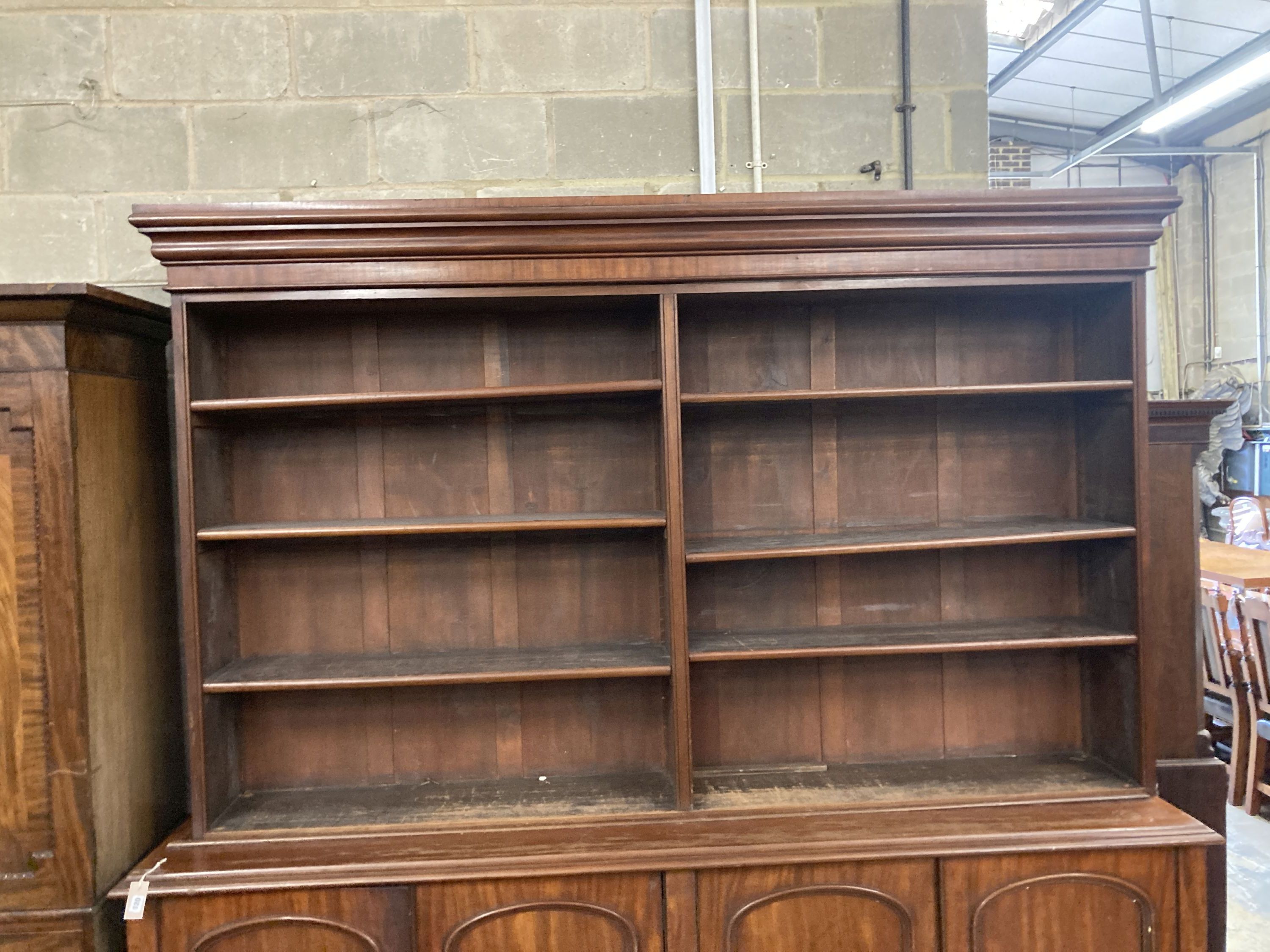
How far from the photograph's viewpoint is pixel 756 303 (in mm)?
2105

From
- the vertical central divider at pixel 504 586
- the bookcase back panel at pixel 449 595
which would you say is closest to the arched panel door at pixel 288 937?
the vertical central divider at pixel 504 586

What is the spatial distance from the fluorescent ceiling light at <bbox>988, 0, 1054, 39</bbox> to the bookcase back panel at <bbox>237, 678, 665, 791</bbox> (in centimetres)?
539

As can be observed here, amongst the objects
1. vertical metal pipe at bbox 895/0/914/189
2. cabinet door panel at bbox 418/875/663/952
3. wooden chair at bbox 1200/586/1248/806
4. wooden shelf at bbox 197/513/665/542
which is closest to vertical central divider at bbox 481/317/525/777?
wooden shelf at bbox 197/513/665/542

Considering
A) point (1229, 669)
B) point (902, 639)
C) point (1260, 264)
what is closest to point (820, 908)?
point (902, 639)

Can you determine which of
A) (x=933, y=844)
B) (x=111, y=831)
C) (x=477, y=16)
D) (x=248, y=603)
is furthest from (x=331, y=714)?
(x=477, y=16)

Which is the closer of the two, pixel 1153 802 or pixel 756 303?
pixel 1153 802

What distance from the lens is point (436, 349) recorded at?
6.93 ft

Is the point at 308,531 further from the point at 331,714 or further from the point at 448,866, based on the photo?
the point at 448,866

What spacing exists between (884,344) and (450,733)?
1.52 meters

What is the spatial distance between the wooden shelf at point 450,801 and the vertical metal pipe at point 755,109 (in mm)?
1623

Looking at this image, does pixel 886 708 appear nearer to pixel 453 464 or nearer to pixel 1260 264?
pixel 453 464

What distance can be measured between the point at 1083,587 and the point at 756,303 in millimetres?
1141

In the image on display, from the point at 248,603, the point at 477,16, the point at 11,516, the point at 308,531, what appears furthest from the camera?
the point at 477,16

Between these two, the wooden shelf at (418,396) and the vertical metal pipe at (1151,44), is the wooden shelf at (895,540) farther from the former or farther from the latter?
the vertical metal pipe at (1151,44)
